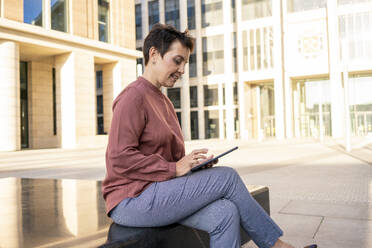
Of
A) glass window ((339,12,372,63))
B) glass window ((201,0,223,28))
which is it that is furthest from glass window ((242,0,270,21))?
glass window ((339,12,372,63))

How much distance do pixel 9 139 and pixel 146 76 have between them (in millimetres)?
19411

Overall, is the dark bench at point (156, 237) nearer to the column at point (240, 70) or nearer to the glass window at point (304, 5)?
the column at point (240, 70)

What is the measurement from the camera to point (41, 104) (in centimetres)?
2439

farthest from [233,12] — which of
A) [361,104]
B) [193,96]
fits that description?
[361,104]

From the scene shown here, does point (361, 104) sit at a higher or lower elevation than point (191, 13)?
lower

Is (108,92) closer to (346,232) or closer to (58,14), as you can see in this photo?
(58,14)

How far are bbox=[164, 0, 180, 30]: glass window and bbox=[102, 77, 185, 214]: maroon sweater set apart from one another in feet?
135

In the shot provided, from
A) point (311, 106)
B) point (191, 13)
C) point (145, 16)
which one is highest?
point (145, 16)

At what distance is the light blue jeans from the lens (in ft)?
6.38

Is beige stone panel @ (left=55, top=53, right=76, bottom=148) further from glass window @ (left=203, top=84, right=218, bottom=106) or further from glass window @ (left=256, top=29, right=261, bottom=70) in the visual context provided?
glass window @ (left=203, top=84, right=218, bottom=106)

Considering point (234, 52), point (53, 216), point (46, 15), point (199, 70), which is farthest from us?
point (199, 70)

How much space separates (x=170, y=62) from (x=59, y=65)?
22742mm

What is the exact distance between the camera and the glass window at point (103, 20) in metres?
24.6

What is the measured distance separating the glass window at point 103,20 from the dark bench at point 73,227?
22.5 metres
